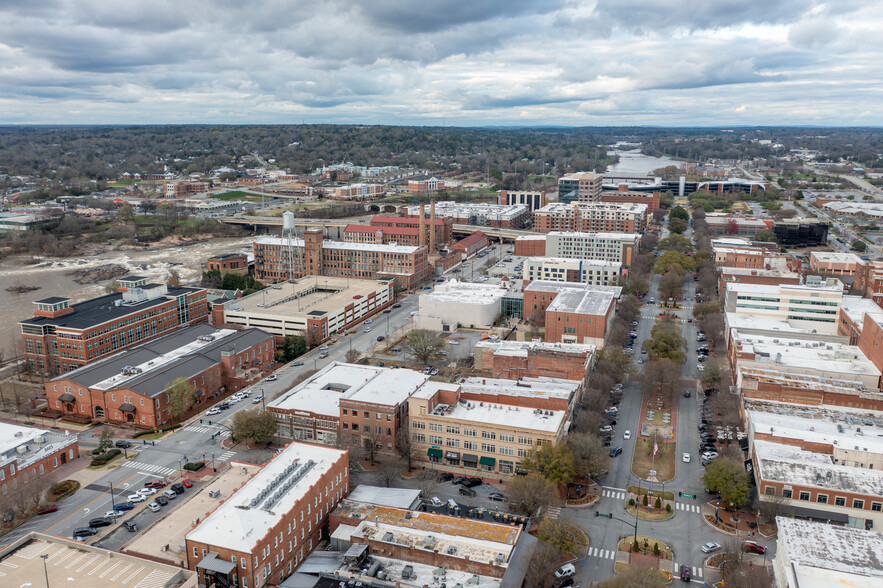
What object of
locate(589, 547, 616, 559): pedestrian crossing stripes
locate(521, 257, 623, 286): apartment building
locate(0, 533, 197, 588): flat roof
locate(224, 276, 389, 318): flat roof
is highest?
locate(521, 257, 623, 286): apartment building

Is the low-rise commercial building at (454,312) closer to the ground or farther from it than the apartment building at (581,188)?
closer to the ground

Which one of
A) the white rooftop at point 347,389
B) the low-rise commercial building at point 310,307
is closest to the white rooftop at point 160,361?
the low-rise commercial building at point 310,307

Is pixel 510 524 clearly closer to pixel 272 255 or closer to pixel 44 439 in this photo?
pixel 44 439

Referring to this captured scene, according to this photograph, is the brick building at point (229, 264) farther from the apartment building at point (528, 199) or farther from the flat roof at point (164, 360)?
the apartment building at point (528, 199)

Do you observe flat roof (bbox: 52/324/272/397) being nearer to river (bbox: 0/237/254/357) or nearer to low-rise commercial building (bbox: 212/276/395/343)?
low-rise commercial building (bbox: 212/276/395/343)

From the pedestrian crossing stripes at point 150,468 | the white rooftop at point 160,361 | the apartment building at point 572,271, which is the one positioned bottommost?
the pedestrian crossing stripes at point 150,468

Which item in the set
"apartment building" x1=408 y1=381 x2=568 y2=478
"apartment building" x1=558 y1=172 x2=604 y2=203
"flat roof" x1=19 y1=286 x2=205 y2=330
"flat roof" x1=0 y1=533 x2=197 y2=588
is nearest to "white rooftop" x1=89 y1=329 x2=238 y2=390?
"flat roof" x1=19 y1=286 x2=205 y2=330
